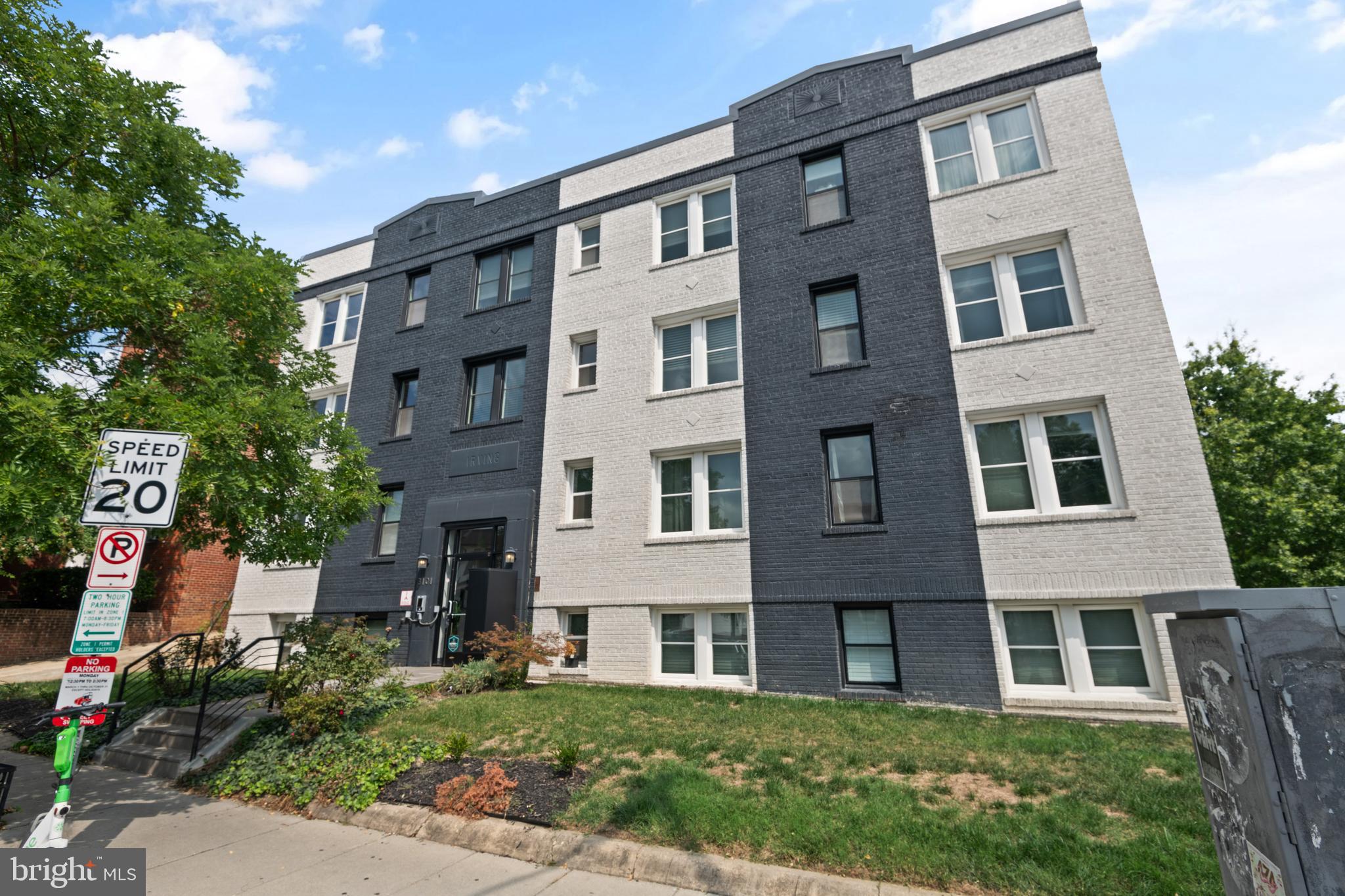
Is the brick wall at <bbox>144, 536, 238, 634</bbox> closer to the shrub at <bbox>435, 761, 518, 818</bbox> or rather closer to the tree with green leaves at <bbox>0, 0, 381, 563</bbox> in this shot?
the tree with green leaves at <bbox>0, 0, 381, 563</bbox>

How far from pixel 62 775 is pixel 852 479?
11.1 meters

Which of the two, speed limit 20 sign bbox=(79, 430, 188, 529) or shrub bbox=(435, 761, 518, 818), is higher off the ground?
speed limit 20 sign bbox=(79, 430, 188, 529)

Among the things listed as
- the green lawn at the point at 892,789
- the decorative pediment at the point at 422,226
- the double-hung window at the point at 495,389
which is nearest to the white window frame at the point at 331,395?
the double-hung window at the point at 495,389

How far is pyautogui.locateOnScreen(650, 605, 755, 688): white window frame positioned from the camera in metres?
11.8

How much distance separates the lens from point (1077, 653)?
9.80m

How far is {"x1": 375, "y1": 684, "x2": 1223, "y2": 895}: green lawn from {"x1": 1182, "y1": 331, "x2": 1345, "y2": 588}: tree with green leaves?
17.0 metres

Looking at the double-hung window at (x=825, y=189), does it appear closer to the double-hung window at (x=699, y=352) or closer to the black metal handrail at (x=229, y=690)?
the double-hung window at (x=699, y=352)

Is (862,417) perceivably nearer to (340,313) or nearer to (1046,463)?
(1046,463)

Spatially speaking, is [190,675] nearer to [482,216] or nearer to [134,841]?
[134,841]

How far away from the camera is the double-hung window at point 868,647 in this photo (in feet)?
35.9

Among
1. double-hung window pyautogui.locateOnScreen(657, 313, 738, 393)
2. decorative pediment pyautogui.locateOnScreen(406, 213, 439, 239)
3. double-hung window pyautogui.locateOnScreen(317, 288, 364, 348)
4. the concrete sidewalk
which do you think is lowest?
the concrete sidewalk

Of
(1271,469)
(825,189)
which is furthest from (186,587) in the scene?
(1271,469)

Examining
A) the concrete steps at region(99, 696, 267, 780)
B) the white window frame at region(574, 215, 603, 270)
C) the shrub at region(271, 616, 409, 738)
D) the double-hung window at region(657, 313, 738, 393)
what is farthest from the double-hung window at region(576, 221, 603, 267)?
the concrete steps at region(99, 696, 267, 780)

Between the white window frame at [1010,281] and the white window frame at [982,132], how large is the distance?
1.50 metres
